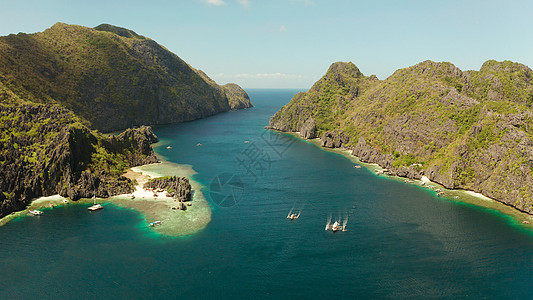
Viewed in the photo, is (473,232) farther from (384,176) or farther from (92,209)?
(92,209)

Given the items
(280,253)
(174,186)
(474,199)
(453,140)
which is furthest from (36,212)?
(453,140)

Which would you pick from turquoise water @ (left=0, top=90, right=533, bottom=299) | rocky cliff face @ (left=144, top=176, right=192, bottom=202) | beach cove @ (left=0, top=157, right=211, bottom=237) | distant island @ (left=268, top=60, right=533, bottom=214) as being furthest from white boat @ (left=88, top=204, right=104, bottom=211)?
distant island @ (left=268, top=60, right=533, bottom=214)

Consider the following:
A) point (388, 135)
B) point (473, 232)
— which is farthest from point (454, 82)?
point (473, 232)

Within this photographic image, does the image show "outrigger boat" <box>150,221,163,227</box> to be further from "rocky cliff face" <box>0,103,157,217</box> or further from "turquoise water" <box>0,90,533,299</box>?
"rocky cliff face" <box>0,103,157,217</box>

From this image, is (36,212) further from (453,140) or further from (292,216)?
(453,140)

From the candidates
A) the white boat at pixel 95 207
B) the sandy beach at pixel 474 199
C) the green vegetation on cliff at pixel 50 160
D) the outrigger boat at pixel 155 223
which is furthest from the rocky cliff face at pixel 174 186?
the sandy beach at pixel 474 199

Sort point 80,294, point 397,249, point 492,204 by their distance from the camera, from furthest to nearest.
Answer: point 492,204 < point 397,249 < point 80,294
